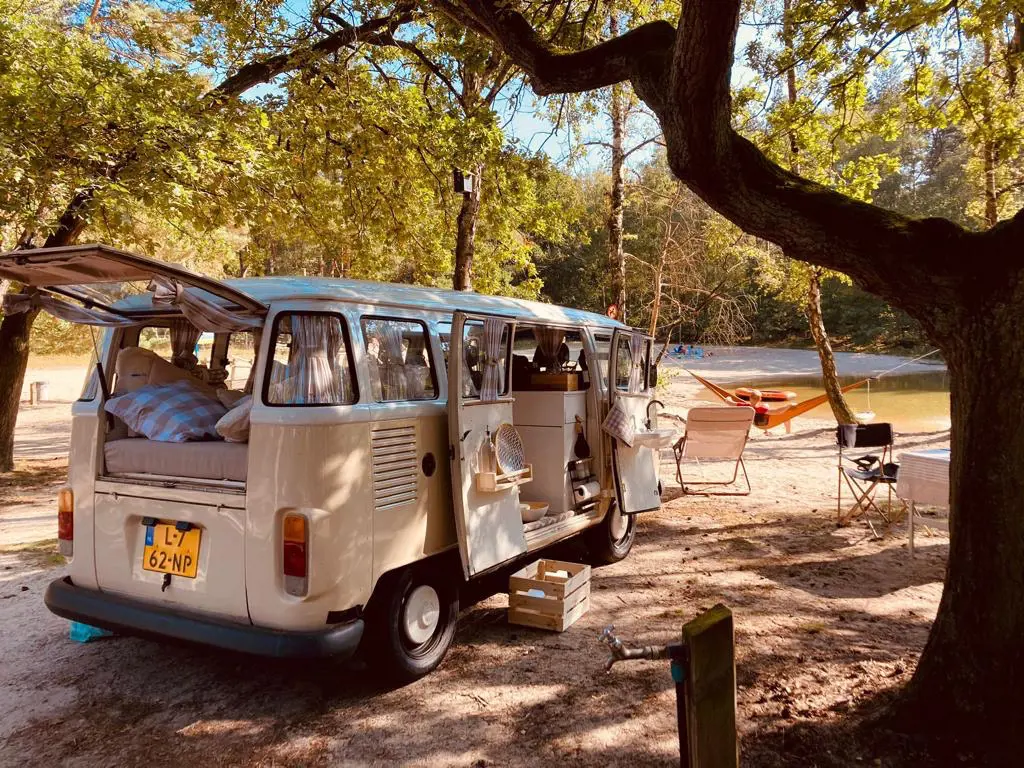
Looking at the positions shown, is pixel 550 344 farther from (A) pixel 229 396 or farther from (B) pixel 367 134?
(B) pixel 367 134

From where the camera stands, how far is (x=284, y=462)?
11.2 ft

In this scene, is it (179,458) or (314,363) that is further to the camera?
(179,458)

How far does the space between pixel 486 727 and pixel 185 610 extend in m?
1.67

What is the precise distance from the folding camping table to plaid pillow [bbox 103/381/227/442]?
5.65m

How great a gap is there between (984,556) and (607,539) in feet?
11.4

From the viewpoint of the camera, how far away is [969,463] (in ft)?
10.5

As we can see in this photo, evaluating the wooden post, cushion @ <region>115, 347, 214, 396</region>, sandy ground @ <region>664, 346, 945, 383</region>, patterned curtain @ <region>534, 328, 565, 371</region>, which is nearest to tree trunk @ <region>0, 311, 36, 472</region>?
cushion @ <region>115, 347, 214, 396</region>

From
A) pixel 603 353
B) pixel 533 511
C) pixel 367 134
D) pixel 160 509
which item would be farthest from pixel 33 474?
pixel 603 353

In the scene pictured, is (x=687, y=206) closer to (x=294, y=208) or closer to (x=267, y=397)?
(x=294, y=208)

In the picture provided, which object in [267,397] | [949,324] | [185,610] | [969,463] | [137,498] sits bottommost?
[185,610]

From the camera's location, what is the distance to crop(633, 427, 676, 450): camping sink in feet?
20.3

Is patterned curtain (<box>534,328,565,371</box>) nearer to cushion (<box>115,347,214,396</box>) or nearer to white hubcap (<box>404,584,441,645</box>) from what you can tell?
white hubcap (<box>404,584,441,645</box>)

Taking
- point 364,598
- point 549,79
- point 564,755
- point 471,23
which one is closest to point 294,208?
point 471,23

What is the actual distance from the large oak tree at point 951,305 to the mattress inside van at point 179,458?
2.83 metres
